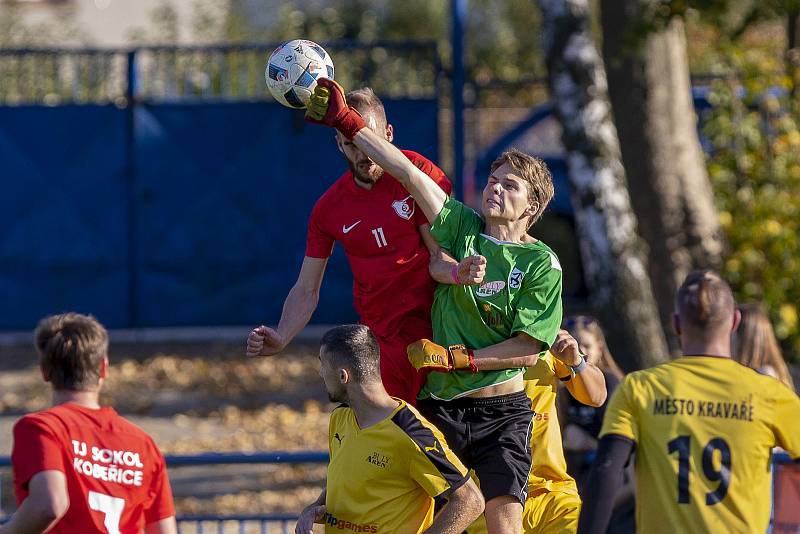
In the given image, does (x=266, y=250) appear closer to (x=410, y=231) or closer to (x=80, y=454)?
(x=410, y=231)

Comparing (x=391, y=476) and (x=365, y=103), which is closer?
(x=391, y=476)

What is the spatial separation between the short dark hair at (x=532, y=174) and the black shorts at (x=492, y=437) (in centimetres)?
78

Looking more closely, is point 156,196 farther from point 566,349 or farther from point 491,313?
Result: point 566,349

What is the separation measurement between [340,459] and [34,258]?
28.1 ft

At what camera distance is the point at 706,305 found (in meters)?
4.65

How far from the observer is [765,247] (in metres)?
11.3

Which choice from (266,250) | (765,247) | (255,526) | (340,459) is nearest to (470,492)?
(340,459)

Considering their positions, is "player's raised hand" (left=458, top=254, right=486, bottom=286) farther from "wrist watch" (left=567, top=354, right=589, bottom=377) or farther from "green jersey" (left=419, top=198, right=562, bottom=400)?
"wrist watch" (left=567, top=354, right=589, bottom=377)

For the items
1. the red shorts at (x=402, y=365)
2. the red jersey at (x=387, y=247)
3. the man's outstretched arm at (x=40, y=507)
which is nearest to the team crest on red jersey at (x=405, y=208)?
the red jersey at (x=387, y=247)

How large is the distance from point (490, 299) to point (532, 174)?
0.53 m

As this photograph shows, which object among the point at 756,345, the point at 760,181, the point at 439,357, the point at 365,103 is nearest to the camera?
the point at 439,357

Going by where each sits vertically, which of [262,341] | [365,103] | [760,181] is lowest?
[262,341]

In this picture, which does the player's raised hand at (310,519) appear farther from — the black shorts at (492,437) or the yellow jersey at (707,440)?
the yellow jersey at (707,440)

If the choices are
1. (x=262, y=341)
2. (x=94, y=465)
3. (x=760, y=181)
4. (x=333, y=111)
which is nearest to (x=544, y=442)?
(x=262, y=341)
